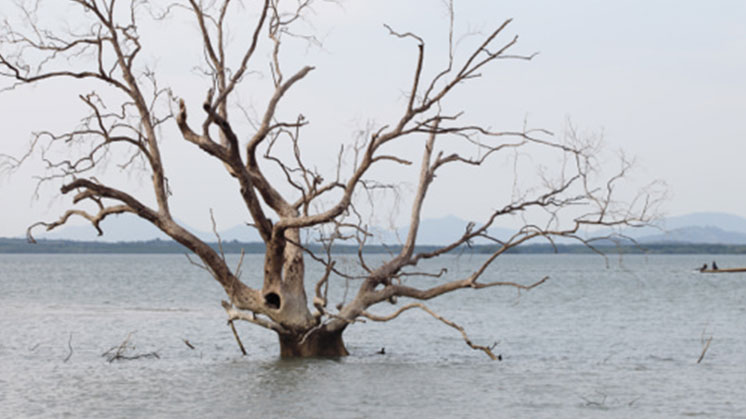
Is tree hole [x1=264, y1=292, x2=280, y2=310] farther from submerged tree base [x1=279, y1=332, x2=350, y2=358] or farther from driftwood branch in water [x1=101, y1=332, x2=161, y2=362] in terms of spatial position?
driftwood branch in water [x1=101, y1=332, x2=161, y2=362]

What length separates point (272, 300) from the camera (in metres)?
17.6

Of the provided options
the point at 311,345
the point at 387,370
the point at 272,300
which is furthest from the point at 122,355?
the point at 387,370

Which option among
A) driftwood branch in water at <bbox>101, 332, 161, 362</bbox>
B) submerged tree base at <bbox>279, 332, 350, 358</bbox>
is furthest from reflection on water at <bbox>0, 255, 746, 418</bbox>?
driftwood branch in water at <bbox>101, 332, 161, 362</bbox>

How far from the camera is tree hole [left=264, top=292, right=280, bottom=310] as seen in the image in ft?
57.5

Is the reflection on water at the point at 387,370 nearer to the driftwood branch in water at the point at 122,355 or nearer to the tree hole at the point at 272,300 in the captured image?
the driftwood branch in water at the point at 122,355

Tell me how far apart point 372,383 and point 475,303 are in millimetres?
33332

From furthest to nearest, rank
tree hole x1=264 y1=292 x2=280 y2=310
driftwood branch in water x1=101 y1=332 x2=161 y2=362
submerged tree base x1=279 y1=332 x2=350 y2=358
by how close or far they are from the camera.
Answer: driftwood branch in water x1=101 y1=332 x2=161 y2=362 < submerged tree base x1=279 y1=332 x2=350 y2=358 < tree hole x1=264 y1=292 x2=280 y2=310

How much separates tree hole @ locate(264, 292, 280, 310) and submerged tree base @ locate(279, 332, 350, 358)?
Answer: 0.94 meters

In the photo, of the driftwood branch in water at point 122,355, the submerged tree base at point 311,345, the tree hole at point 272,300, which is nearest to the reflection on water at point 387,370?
the submerged tree base at point 311,345

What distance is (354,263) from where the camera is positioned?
18391mm

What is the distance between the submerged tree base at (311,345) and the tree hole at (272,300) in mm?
936

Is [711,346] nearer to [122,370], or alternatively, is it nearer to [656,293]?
[122,370]

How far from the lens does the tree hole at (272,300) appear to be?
17516 mm

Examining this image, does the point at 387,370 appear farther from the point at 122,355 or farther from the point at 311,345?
the point at 122,355
